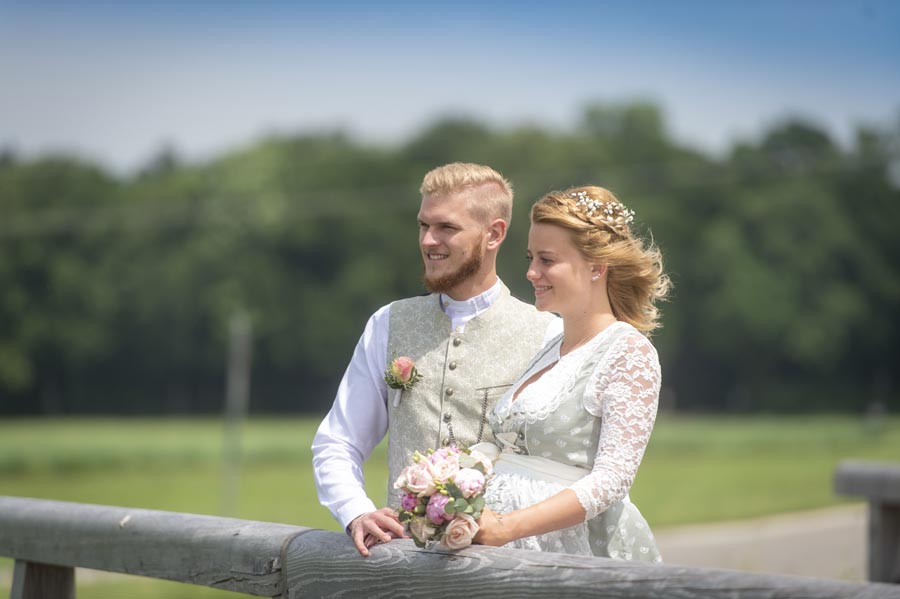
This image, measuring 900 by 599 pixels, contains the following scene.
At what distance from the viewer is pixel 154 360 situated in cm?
6034

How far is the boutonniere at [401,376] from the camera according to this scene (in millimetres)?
3127

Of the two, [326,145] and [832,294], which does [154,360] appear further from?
[832,294]

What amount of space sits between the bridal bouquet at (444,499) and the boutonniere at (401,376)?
703mm

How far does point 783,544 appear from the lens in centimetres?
1023

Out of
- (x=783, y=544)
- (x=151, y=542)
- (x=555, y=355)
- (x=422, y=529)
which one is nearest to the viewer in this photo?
(x=422, y=529)

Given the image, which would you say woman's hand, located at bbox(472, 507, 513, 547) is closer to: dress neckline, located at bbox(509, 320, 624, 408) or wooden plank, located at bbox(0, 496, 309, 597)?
dress neckline, located at bbox(509, 320, 624, 408)

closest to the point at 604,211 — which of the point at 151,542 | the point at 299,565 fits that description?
the point at 299,565

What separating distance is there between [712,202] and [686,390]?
39.2ft

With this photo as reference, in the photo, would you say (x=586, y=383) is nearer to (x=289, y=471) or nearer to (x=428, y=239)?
(x=428, y=239)

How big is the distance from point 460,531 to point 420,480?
0.43 feet

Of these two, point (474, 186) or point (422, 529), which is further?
point (474, 186)

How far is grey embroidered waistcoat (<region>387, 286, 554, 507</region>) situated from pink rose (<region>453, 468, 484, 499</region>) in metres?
0.69

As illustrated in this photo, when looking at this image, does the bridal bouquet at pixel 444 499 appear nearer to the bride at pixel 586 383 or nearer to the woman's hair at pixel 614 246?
the bride at pixel 586 383

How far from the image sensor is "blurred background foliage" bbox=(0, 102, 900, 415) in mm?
56938
